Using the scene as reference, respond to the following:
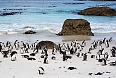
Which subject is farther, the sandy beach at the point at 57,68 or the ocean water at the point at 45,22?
the ocean water at the point at 45,22

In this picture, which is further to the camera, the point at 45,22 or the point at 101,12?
the point at 101,12

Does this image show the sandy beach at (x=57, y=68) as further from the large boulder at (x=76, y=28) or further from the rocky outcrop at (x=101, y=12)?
the rocky outcrop at (x=101, y=12)

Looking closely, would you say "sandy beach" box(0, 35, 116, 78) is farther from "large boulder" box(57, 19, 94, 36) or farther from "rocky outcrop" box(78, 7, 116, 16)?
"rocky outcrop" box(78, 7, 116, 16)

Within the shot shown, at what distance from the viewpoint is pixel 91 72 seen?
526 inches

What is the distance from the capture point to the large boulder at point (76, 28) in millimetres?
27609

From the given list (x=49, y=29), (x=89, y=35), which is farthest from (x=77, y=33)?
(x=49, y=29)

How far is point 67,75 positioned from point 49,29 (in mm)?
18376

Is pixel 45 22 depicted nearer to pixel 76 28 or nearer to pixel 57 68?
pixel 76 28

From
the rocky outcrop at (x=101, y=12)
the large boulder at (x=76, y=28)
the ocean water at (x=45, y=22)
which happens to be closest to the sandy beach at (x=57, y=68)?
the large boulder at (x=76, y=28)

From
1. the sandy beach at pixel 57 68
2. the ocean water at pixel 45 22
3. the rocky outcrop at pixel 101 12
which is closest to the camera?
the sandy beach at pixel 57 68

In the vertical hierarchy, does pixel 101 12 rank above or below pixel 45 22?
below

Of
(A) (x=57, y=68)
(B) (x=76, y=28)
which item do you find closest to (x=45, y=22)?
(B) (x=76, y=28)

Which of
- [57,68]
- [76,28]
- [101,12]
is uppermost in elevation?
[57,68]

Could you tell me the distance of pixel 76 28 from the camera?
2792 centimetres
